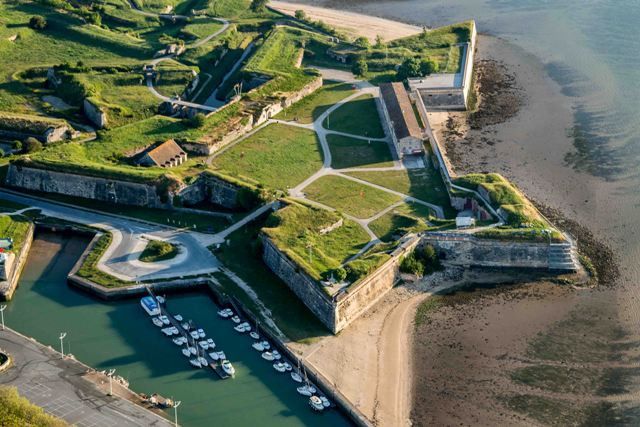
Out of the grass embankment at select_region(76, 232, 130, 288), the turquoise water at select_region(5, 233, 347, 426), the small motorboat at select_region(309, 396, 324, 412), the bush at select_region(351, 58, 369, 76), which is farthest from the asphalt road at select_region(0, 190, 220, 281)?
the bush at select_region(351, 58, 369, 76)

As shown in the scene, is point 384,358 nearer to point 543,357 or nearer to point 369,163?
point 543,357

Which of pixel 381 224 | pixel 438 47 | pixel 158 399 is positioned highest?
pixel 438 47

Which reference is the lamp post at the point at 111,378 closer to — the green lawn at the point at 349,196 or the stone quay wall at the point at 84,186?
the stone quay wall at the point at 84,186

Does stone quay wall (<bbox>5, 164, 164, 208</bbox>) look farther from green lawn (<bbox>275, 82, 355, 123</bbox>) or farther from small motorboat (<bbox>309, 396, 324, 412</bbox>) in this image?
small motorboat (<bbox>309, 396, 324, 412</bbox>)

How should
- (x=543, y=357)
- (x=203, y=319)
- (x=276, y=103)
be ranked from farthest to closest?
1. (x=276, y=103)
2. (x=203, y=319)
3. (x=543, y=357)

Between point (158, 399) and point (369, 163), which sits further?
point (369, 163)

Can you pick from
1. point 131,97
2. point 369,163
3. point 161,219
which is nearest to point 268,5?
point 131,97

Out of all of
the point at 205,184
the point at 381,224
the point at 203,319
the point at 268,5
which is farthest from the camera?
the point at 268,5

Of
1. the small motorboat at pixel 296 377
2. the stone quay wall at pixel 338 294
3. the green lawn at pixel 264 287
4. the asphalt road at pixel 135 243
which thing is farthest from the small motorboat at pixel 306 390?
the asphalt road at pixel 135 243

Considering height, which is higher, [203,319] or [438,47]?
[438,47]
